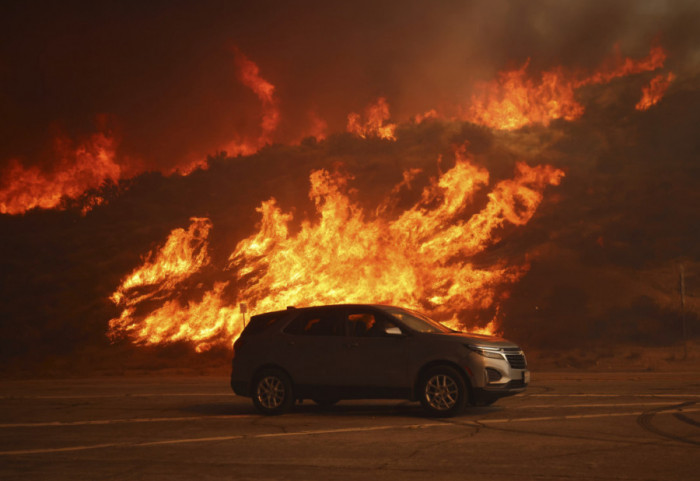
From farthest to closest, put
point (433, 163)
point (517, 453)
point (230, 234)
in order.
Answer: point (433, 163)
point (230, 234)
point (517, 453)

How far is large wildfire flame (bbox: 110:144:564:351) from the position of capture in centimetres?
3612

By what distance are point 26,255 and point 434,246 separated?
2686 centimetres

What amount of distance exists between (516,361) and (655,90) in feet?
213

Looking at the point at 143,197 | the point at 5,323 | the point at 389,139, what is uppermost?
the point at 389,139

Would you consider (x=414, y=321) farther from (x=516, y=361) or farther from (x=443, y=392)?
(x=516, y=361)

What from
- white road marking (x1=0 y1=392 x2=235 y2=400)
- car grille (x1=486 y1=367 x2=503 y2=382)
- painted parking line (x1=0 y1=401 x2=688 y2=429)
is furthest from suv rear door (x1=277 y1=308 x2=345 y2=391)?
white road marking (x1=0 y1=392 x2=235 y2=400)

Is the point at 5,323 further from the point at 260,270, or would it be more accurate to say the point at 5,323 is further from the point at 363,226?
the point at 363,226

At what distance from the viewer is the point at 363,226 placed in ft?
135

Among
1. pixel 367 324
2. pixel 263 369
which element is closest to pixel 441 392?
pixel 367 324

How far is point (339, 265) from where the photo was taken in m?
37.7

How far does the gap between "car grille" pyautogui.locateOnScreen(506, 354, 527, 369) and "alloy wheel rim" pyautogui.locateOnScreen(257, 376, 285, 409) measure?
363cm

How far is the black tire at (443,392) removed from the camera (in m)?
11.2

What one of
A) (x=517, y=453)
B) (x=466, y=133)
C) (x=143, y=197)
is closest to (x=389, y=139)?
(x=466, y=133)

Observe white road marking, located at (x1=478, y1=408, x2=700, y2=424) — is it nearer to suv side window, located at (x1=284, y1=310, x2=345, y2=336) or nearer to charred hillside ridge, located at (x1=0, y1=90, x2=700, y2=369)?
suv side window, located at (x1=284, y1=310, x2=345, y2=336)
